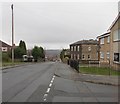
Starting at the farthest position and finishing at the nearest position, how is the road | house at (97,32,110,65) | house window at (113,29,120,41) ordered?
house at (97,32,110,65), house window at (113,29,120,41), the road

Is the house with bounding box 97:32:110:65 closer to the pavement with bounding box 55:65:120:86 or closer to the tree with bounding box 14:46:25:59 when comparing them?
the pavement with bounding box 55:65:120:86

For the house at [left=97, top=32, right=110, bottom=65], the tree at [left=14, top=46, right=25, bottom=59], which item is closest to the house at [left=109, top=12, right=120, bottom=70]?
the house at [left=97, top=32, right=110, bottom=65]

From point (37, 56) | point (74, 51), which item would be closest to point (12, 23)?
point (74, 51)

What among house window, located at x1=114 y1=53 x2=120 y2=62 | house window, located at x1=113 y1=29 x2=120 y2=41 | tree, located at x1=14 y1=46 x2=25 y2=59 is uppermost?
house window, located at x1=113 y1=29 x2=120 y2=41

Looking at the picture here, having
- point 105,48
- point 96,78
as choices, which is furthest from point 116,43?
point 96,78

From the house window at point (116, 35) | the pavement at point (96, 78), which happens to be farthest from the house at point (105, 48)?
the pavement at point (96, 78)

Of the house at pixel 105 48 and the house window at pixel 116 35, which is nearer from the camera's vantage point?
the house window at pixel 116 35

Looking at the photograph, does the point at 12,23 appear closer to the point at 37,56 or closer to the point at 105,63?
the point at 105,63

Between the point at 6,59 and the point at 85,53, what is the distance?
2597 centimetres

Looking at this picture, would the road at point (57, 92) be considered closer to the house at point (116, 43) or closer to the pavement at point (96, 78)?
the pavement at point (96, 78)

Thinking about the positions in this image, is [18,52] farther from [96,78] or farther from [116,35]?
[96,78]

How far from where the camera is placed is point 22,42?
347ft

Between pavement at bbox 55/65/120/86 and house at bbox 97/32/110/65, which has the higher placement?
house at bbox 97/32/110/65

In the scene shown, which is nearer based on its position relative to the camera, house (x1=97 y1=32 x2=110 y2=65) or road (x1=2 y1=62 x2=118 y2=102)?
road (x1=2 y1=62 x2=118 y2=102)
